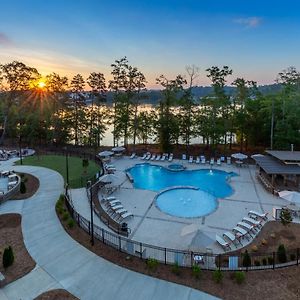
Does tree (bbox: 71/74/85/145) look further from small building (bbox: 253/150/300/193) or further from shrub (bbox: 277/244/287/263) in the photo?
shrub (bbox: 277/244/287/263)

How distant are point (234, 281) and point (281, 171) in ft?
42.4

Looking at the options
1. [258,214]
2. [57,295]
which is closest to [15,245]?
[57,295]

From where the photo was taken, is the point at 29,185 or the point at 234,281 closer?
the point at 234,281

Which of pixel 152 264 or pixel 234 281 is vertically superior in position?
pixel 152 264

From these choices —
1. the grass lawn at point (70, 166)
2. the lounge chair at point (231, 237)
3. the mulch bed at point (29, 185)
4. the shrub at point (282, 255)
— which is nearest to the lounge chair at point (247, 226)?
the lounge chair at point (231, 237)

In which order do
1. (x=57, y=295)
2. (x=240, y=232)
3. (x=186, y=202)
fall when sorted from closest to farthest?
(x=57, y=295) → (x=240, y=232) → (x=186, y=202)

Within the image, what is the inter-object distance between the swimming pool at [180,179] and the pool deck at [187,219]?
0.95m

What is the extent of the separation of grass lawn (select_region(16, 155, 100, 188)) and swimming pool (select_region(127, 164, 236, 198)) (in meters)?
4.16

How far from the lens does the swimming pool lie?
2175 cm

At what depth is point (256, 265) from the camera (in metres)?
10.6

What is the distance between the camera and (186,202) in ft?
62.6

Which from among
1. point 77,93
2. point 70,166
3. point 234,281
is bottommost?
point 234,281

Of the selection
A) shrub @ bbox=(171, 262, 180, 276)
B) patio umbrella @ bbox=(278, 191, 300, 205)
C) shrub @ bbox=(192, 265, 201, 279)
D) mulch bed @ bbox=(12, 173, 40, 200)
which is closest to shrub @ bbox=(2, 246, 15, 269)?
shrub @ bbox=(171, 262, 180, 276)

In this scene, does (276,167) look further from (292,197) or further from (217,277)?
(217,277)
